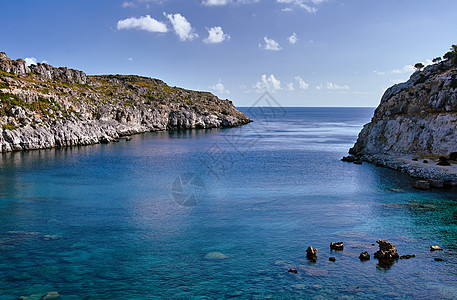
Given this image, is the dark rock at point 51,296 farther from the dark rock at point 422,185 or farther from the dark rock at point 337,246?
the dark rock at point 422,185

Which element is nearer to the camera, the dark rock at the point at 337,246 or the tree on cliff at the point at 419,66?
the dark rock at the point at 337,246

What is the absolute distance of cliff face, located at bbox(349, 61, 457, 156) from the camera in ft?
241

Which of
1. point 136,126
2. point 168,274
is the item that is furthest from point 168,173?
point 136,126

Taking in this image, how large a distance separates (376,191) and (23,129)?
289 feet

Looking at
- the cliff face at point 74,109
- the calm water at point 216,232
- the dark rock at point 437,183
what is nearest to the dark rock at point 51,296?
the calm water at point 216,232

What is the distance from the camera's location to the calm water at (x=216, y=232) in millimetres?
27203

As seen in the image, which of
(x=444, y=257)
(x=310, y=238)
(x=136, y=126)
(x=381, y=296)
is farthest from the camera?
(x=136, y=126)

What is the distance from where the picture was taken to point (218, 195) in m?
53.9

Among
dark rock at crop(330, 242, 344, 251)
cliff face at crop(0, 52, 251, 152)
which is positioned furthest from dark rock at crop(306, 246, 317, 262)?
cliff face at crop(0, 52, 251, 152)

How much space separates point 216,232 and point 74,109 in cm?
10071

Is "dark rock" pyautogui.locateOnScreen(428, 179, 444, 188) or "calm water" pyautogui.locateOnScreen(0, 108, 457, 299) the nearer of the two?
"calm water" pyautogui.locateOnScreen(0, 108, 457, 299)

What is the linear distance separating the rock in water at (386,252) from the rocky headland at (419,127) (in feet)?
116

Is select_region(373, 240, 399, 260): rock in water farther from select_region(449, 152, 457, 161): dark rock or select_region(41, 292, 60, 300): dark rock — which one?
select_region(449, 152, 457, 161): dark rock

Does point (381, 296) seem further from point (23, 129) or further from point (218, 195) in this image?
point (23, 129)
